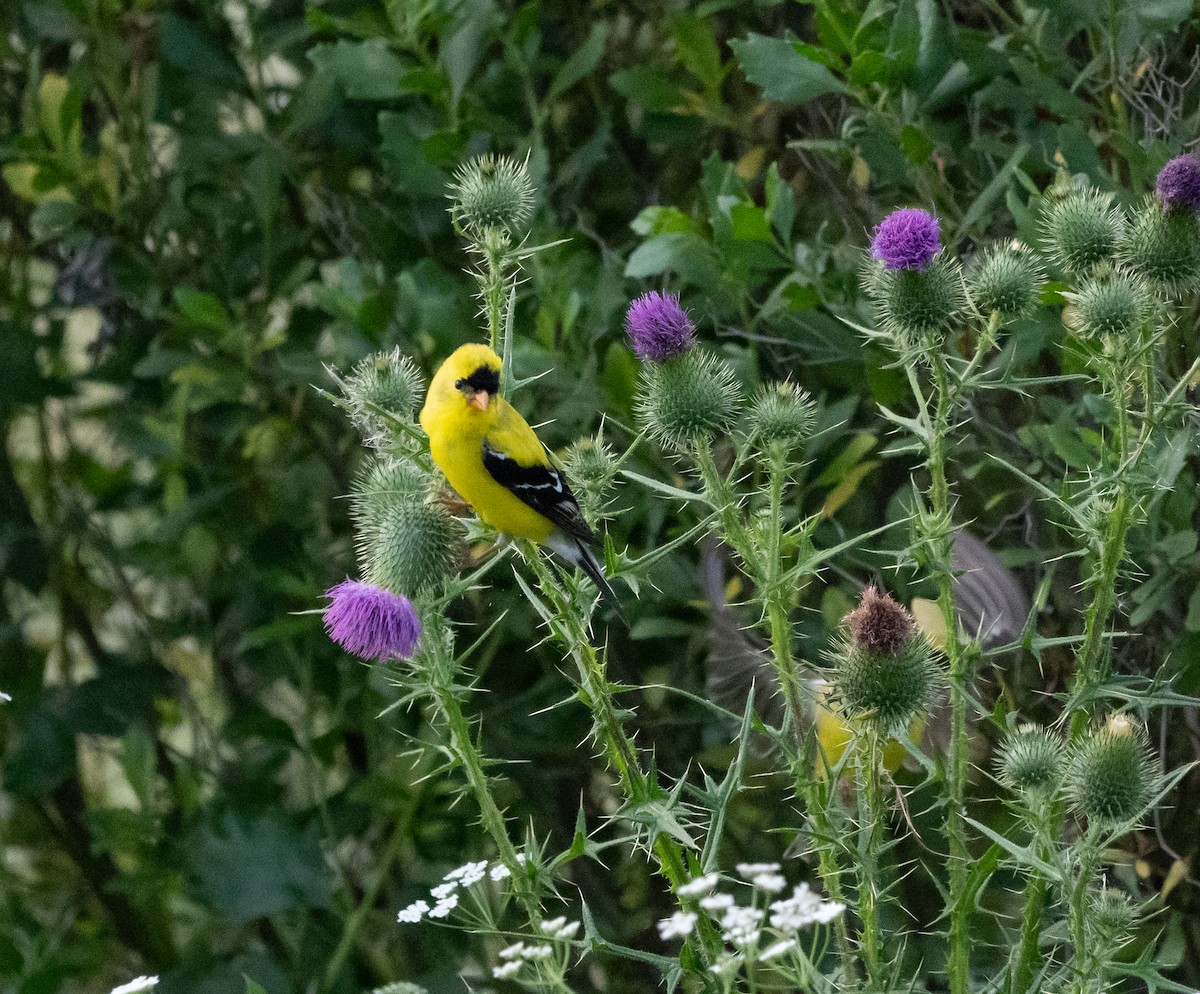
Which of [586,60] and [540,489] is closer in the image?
[540,489]

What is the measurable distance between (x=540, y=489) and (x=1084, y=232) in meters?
0.50

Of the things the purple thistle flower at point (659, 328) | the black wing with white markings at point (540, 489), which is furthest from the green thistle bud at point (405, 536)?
the purple thistle flower at point (659, 328)

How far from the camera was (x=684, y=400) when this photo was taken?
108cm

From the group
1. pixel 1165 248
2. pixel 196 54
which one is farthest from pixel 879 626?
pixel 196 54

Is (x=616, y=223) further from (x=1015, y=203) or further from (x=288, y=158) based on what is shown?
(x=1015, y=203)

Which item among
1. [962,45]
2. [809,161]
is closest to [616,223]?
[809,161]

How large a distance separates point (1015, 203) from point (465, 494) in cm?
56

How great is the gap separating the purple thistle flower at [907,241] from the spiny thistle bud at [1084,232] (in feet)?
0.35

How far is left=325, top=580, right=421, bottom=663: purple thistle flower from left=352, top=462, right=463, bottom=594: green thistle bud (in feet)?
0.06

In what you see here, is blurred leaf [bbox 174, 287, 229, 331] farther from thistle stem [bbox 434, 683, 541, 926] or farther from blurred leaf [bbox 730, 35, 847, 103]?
thistle stem [bbox 434, 683, 541, 926]

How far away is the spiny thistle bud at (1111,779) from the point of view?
0.90 m

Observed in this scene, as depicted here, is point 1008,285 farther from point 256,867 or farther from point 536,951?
point 256,867

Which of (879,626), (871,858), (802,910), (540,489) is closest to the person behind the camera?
(802,910)

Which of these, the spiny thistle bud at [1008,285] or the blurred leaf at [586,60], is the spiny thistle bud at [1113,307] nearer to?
the spiny thistle bud at [1008,285]
